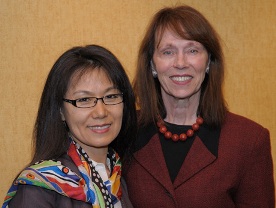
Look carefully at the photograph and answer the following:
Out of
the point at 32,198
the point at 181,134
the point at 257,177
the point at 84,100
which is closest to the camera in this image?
the point at 32,198

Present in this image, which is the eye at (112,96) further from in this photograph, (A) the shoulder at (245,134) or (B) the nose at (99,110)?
(A) the shoulder at (245,134)

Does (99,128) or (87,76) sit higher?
(87,76)

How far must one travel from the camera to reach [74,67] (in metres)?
1.55

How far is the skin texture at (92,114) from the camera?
5.01 feet

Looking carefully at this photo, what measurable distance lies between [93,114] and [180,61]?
0.51 m

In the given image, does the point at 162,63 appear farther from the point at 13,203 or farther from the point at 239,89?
the point at 239,89

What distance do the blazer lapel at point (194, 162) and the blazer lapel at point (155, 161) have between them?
0.04 metres

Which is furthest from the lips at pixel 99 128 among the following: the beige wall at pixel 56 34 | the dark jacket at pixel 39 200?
the beige wall at pixel 56 34

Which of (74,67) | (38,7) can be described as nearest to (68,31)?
(38,7)

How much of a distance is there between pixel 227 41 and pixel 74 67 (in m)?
1.62

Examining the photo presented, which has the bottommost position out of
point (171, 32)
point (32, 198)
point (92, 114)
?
point (32, 198)

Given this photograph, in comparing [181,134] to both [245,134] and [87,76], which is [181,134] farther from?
[87,76]

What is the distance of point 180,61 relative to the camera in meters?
1.83

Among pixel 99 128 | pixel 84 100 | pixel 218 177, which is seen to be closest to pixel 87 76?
pixel 84 100
